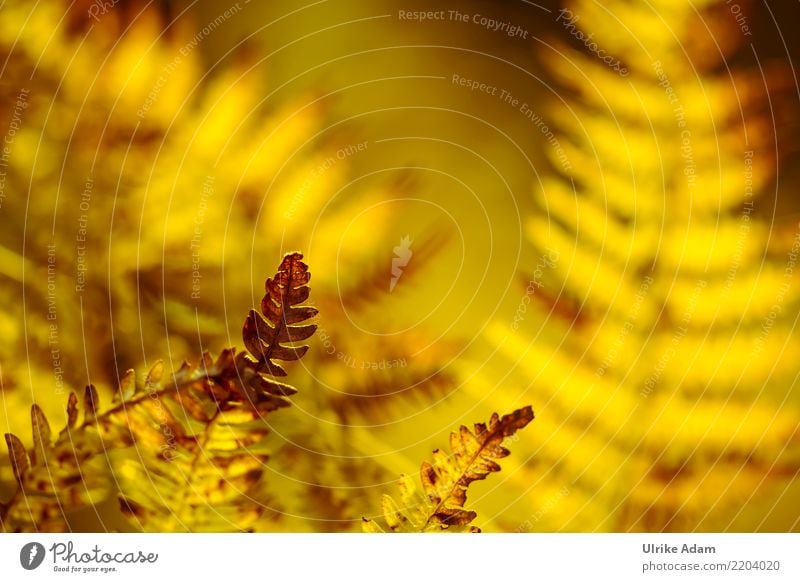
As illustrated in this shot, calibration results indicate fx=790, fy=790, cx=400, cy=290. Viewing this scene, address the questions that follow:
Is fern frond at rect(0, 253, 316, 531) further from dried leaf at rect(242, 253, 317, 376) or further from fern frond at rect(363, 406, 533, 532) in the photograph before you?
fern frond at rect(363, 406, 533, 532)

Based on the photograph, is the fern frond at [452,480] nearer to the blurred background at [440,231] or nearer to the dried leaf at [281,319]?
the blurred background at [440,231]

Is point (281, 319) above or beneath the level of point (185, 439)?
above

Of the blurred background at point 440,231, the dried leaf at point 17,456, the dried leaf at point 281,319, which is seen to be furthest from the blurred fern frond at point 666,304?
the dried leaf at point 17,456

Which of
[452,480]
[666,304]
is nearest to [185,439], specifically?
[452,480]
